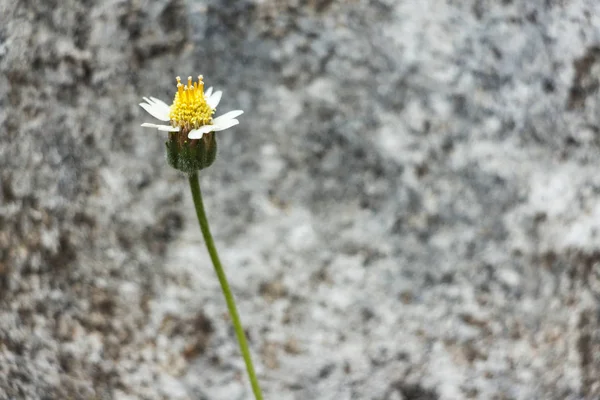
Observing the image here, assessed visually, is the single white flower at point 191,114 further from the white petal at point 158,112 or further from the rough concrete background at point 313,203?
the rough concrete background at point 313,203

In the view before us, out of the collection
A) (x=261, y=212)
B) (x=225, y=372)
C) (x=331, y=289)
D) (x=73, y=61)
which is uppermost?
(x=73, y=61)

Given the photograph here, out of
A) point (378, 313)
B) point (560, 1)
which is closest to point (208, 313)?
point (378, 313)

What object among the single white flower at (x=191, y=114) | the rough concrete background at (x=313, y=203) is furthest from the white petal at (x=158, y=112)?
the rough concrete background at (x=313, y=203)

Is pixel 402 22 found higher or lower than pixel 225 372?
higher

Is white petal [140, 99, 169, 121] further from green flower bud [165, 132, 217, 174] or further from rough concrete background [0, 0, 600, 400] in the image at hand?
rough concrete background [0, 0, 600, 400]

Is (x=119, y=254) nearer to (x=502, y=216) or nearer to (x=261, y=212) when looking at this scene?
(x=261, y=212)

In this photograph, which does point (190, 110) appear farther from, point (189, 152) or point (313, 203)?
point (313, 203)

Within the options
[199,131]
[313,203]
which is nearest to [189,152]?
[199,131]
